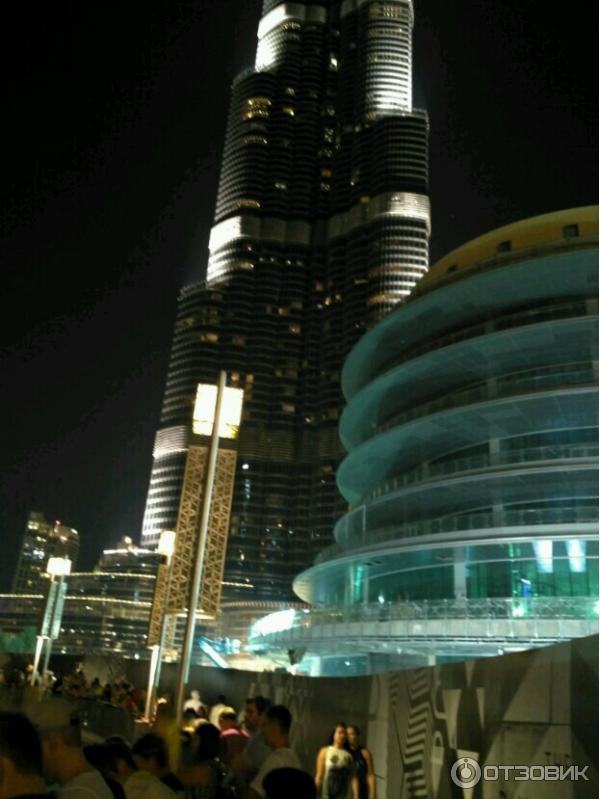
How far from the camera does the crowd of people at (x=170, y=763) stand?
3.65 m

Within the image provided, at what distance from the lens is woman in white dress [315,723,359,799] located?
24.7 ft

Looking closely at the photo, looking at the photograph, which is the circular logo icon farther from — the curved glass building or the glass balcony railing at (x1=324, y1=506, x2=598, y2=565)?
the glass balcony railing at (x1=324, y1=506, x2=598, y2=565)

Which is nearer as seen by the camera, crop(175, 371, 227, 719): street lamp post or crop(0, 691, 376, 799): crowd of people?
crop(0, 691, 376, 799): crowd of people

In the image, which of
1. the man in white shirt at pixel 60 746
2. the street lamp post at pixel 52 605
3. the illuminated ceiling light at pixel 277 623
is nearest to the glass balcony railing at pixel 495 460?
the illuminated ceiling light at pixel 277 623

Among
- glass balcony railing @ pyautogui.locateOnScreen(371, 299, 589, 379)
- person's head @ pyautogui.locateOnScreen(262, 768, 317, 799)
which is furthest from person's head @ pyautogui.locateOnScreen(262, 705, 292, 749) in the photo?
glass balcony railing @ pyautogui.locateOnScreen(371, 299, 589, 379)

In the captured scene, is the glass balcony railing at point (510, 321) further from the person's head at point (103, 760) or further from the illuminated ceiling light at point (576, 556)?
the person's head at point (103, 760)

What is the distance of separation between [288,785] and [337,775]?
392 cm

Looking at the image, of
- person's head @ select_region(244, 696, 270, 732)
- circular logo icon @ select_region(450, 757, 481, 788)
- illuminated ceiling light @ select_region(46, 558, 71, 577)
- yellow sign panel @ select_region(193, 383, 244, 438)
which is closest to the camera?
circular logo icon @ select_region(450, 757, 481, 788)

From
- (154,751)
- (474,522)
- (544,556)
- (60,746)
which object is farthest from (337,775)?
(544,556)

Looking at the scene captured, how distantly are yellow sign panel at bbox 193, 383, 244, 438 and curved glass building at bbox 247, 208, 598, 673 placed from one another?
1784 centimetres

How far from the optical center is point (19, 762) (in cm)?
359

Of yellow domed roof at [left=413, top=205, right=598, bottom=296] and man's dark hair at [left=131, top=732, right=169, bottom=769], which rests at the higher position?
yellow domed roof at [left=413, top=205, right=598, bottom=296]

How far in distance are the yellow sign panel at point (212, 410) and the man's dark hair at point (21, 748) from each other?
35.1ft

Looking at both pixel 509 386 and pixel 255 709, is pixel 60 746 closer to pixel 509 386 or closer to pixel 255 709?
pixel 255 709
